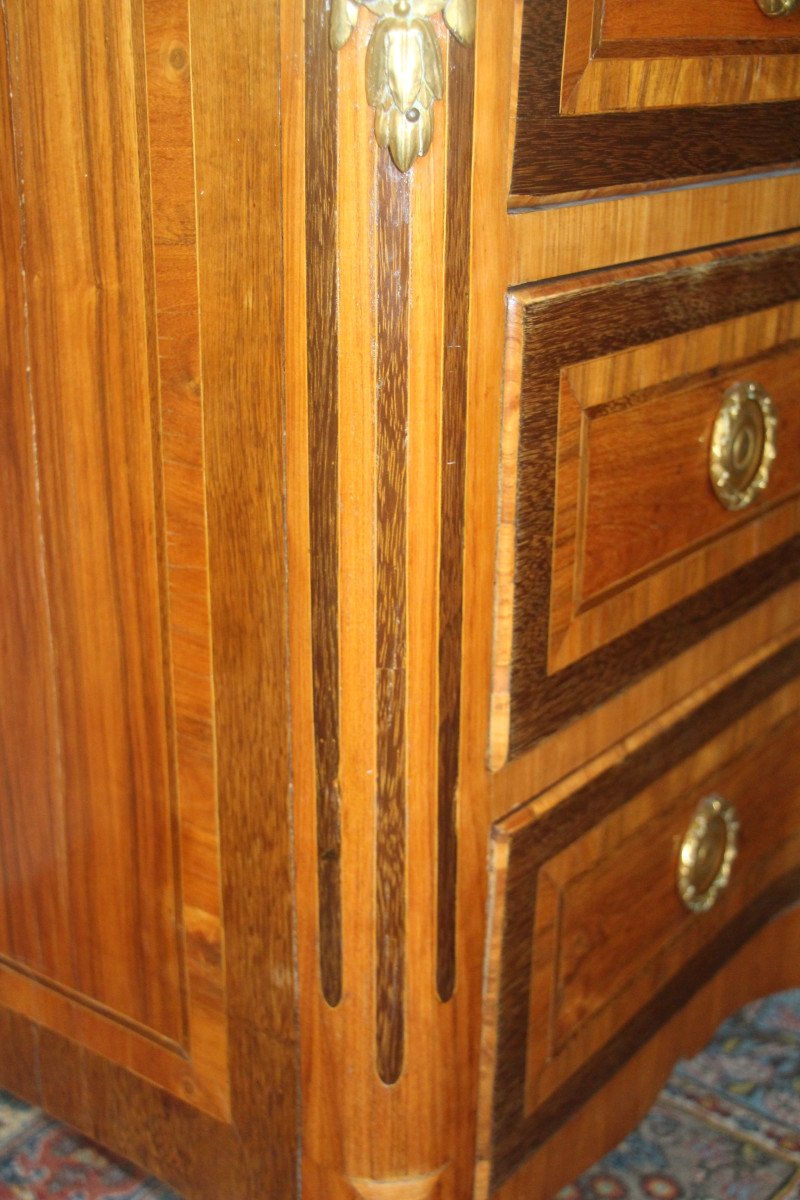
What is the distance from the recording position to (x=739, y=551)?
0.85 metres

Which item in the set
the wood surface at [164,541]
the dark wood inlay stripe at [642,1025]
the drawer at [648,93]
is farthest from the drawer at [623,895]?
the drawer at [648,93]

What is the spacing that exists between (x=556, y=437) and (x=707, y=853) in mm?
355

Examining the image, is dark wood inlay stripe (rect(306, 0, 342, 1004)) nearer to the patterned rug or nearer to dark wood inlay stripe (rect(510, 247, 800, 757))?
dark wood inlay stripe (rect(510, 247, 800, 757))

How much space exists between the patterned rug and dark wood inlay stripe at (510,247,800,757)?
1.17ft

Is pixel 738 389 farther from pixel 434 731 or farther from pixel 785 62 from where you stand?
pixel 434 731

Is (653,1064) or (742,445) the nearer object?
(742,445)

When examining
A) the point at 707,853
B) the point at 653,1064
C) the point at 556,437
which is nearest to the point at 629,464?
the point at 556,437

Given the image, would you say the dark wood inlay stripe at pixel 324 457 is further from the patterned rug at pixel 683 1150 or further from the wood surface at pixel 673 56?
the patterned rug at pixel 683 1150

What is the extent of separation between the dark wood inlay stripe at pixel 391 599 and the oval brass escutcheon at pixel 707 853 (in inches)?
9.9

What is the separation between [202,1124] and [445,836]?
0.89 ft

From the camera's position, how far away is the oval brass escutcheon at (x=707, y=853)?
34.4 inches

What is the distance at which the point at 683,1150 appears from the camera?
941 millimetres

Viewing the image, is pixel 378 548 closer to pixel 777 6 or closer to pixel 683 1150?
pixel 777 6

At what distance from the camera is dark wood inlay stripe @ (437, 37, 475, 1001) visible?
1.85 ft
